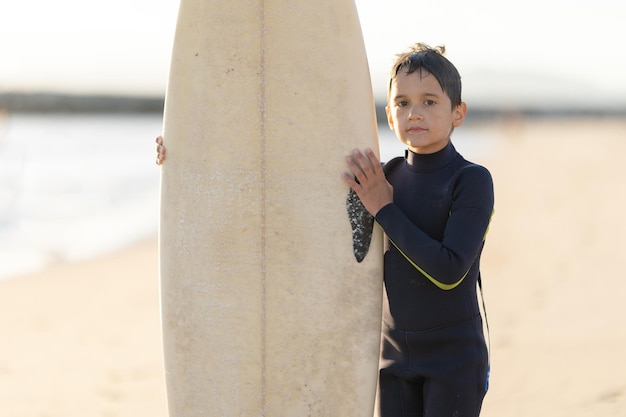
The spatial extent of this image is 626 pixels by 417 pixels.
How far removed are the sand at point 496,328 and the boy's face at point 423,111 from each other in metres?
2.04

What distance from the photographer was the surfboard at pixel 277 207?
2.18m

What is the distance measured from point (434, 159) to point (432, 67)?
0.23 metres

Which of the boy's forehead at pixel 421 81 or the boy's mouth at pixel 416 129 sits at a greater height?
the boy's forehead at pixel 421 81

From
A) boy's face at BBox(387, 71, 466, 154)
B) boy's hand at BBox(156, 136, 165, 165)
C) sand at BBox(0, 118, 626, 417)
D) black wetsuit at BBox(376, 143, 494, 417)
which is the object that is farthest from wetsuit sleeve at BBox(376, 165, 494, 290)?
sand at BBox(0, 118, 626, 417)

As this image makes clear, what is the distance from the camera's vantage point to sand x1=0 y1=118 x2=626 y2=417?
12.9 feet

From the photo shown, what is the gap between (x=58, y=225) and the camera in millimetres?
10023

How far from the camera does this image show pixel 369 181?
2.09 metres

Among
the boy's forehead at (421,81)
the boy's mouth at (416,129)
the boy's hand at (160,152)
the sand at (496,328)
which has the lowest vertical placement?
the sand at (496,328)

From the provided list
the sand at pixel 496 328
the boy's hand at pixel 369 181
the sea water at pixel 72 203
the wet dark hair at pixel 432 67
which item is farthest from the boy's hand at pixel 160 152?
the sea water at pixel 72 203

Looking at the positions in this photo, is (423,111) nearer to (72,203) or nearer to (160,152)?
(160,152)

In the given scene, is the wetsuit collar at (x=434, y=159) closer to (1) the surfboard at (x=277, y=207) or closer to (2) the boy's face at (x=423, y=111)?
(2) the boy's face at (x=423, y=111)

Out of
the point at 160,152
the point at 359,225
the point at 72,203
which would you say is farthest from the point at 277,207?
the point at 72,203

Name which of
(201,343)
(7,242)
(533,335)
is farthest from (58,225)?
(201,343)

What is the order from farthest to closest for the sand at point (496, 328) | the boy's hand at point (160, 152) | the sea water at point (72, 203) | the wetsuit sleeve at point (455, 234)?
1. the sea water at point (72, 203)
2. the sand at point (496, 328)
3. the boy's hand at point (160, 152)
4. the wetsuit sleeve at point (455, 234)
